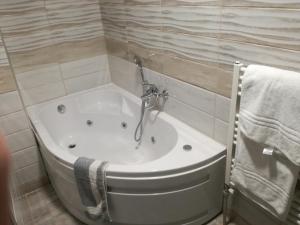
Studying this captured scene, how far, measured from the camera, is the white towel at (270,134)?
3.31 feet

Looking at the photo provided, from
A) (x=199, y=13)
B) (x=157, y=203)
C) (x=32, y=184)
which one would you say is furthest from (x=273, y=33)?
(x=32, y=184)

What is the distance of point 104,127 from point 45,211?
89 cm

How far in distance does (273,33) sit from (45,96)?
189cm

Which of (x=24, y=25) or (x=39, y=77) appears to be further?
(x=39, y=77)

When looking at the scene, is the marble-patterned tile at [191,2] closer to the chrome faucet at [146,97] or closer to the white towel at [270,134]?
the white towel at [270,134]

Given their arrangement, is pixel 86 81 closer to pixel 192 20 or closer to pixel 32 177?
pixel 32 177

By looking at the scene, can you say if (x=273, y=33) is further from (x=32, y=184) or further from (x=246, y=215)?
(x=32, y=184)

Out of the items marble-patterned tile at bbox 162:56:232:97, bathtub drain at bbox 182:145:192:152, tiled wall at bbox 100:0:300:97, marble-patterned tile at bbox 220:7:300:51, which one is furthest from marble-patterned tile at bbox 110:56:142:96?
marble-patterned tile at bbox 220:7:300:51

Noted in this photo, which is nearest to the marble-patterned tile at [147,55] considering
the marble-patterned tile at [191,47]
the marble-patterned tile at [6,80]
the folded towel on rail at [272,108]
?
the marble-patterned tile at [191,47]

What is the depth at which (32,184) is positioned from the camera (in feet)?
6.81

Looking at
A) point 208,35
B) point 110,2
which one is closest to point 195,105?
point 208,35

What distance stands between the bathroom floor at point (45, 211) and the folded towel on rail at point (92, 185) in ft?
1.18

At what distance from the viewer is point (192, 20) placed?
144 centimetres

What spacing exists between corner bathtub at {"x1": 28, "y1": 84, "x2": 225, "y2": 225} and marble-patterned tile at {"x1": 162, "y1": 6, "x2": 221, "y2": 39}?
2.15ft
